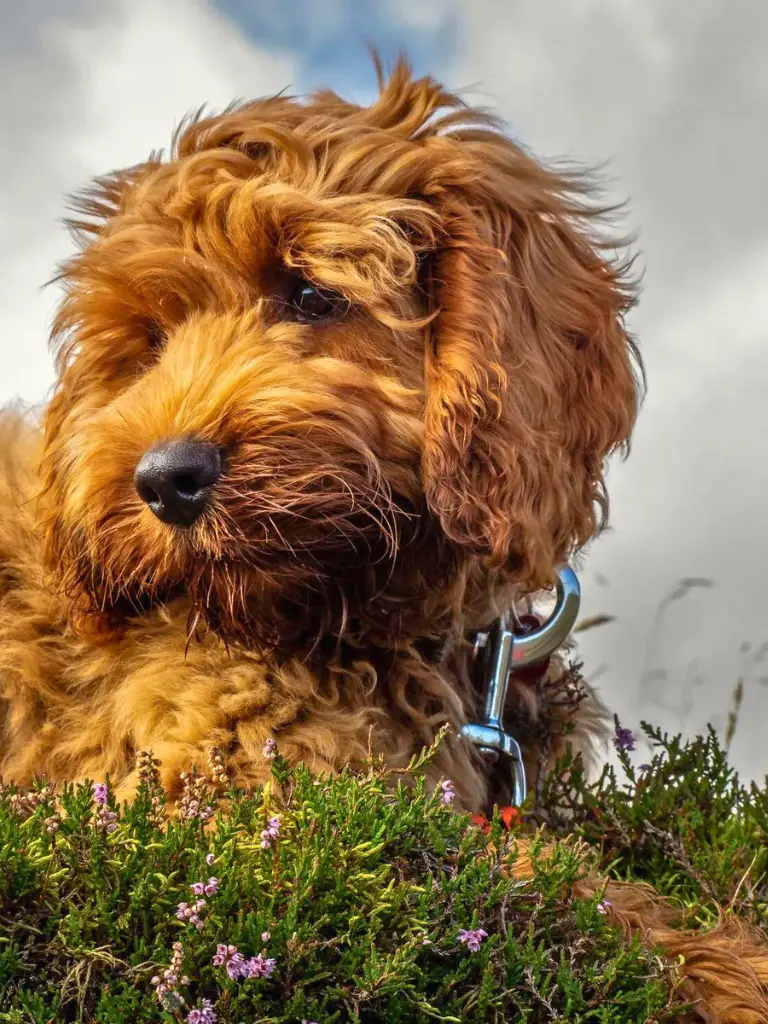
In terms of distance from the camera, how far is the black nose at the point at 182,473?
2.89 meters

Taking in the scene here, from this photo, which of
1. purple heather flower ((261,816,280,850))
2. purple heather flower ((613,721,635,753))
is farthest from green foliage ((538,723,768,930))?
purple heather flower ((261,816,280,850))

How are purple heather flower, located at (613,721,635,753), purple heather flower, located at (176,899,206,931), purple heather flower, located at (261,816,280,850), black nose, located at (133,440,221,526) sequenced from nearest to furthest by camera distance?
1. purple heather flower, located at (176,899,206,931)
2. purple heather flower, located at (261,816,280,850)
3. black nose, located at (133,440,221,526)
4. purple heather flower, located at (613,721,635,753)

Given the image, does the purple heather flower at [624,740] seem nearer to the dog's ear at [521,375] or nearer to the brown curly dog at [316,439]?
the brown curly dog at [316,439]

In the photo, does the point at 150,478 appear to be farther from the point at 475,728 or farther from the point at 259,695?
the point at 475,728

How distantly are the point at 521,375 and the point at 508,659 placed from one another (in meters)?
0.90

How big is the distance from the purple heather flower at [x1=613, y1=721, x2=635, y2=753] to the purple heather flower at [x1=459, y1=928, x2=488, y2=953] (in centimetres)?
169

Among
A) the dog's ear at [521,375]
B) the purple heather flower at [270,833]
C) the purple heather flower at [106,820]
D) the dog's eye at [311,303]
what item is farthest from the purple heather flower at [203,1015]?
the dog's eye at [311,303]

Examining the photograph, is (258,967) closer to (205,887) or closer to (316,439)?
(205,887)

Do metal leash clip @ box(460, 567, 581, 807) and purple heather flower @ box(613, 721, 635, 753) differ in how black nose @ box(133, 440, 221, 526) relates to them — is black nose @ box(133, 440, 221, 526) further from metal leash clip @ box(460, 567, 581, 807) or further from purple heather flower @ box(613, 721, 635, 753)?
purple heather flower @ box(613, 721, 635, 753)

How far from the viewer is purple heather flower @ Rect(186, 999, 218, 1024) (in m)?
2.20

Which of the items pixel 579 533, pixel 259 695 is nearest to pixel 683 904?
pixel 579 533

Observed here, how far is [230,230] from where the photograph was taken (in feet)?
10.4

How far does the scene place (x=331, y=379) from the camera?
9.93ft

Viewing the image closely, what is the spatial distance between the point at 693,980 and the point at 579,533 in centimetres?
122
